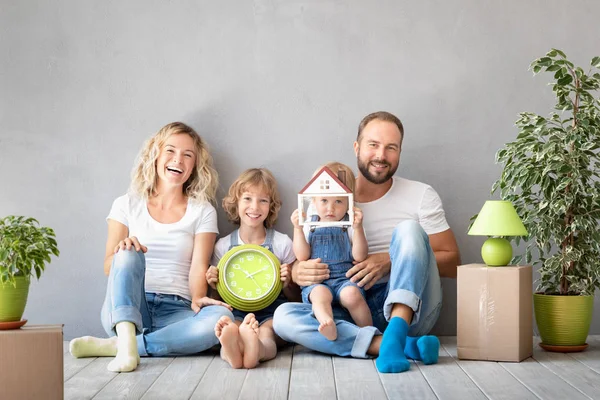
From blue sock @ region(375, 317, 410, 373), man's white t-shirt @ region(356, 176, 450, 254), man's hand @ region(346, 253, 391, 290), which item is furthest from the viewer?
man's white t-shirt @ region(356, 176, 450, 254)

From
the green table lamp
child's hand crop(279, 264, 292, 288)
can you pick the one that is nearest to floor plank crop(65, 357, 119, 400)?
child's hand crop(279, 264, 292, 288)

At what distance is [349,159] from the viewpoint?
133 inches

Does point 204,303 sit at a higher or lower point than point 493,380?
higher

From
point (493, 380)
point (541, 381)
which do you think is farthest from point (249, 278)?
point (541, 381)

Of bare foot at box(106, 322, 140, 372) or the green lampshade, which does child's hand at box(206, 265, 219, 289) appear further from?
the green lampshade

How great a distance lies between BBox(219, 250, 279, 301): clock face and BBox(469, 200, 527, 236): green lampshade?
876 mm

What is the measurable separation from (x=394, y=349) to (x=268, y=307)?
2.55ft

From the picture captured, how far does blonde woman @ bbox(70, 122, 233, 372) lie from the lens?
2.83m

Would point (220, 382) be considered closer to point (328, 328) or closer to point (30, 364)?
point (328, 328)

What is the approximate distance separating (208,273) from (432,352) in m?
1.03

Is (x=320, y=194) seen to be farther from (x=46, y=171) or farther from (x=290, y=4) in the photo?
(x=46, y=171)

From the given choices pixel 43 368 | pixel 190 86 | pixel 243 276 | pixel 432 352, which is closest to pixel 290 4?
pixel 190 86

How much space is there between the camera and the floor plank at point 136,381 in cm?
223

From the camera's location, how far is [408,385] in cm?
231
